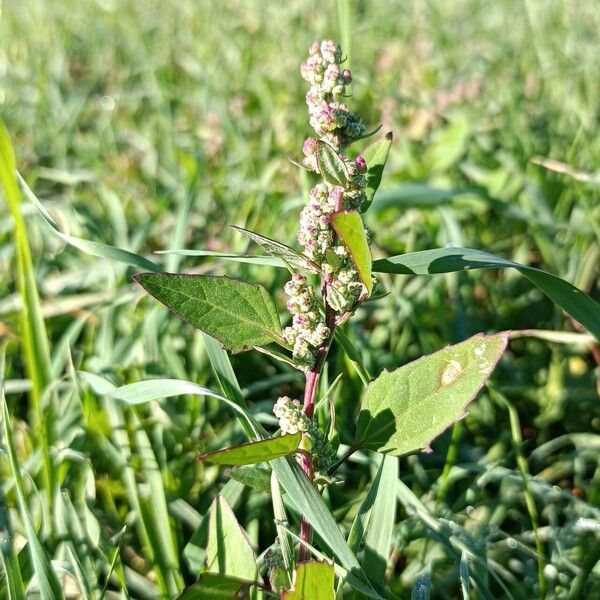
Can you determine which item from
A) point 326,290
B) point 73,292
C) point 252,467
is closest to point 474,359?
point 326,290

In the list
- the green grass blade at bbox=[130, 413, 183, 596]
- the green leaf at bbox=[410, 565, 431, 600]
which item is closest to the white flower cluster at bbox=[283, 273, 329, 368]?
the green leaf at bbox=[410, 565, 431, 600]

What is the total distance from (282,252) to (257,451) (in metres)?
0.21

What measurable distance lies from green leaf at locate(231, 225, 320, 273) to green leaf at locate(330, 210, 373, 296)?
88 millimetres

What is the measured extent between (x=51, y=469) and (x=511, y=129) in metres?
1.82

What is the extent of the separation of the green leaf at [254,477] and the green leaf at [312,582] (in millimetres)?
128

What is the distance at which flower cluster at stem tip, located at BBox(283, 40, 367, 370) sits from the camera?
2.60 feet

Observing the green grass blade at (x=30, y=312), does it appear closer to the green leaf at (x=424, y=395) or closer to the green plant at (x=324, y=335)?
the green plant at (x=324, y=335)

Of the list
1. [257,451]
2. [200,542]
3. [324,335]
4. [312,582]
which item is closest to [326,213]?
[324,335]

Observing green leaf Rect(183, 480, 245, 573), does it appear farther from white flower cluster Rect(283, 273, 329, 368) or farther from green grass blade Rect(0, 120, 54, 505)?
white flower cluster Rect(283, 273, 329, 368)

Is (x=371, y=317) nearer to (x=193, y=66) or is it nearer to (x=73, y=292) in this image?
(x=73, y=292)

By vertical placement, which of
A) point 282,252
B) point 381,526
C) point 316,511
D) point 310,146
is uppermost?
point 310,146

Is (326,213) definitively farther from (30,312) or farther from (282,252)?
(30,312)

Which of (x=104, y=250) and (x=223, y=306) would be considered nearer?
(x=223, y=306)

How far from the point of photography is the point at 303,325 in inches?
32.1
